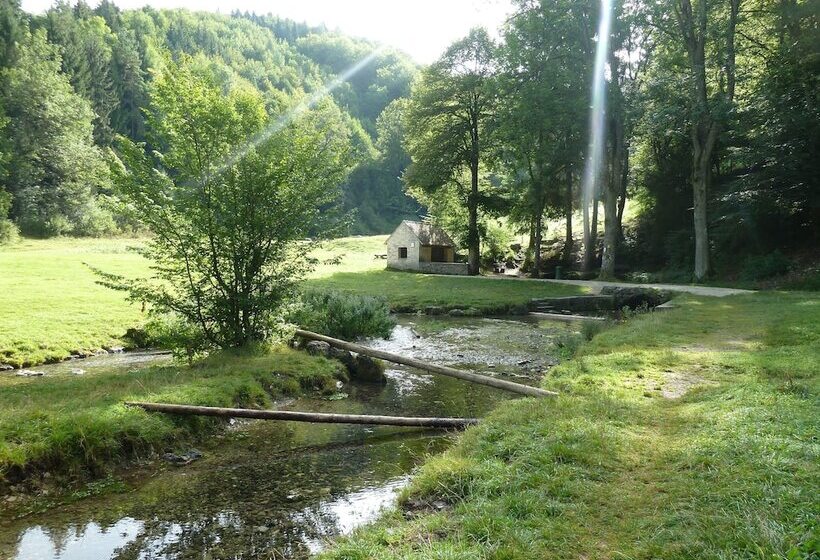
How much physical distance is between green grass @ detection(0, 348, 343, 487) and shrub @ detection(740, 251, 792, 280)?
23588 mm

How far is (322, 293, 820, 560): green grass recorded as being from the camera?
3.71m

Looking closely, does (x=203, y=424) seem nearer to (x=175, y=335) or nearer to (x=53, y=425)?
(x=53, y=425)

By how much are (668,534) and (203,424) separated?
6.92 meters

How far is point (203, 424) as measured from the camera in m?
8.37

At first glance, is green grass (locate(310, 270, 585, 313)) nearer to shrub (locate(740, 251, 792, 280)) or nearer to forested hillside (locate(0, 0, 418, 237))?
forested hillside (locate(0, 0, 418, 237))

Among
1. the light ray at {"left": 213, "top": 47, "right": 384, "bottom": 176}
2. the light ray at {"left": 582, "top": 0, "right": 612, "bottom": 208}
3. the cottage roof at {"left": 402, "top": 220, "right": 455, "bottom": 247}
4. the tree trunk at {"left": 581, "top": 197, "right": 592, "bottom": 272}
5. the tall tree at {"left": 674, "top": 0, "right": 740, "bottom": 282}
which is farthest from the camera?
the cottage roof at {"left": 402, "top": 220, "right": 455, "bottom": 247}

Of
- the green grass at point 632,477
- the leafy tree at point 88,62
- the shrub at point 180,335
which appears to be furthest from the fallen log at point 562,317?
the leafy tree at point 88,62

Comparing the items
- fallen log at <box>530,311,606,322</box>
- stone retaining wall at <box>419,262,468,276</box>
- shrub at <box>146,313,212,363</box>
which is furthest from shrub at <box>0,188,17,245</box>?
fallen log at <box>530,311,606,322</box>

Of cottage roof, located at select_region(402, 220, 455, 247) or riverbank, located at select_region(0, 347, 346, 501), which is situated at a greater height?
cottage roof, located at select_region(402, 220, 455, 247)

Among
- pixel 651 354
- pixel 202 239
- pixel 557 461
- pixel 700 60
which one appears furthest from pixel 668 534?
pixel 700 60

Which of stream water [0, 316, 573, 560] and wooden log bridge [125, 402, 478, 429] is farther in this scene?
wooden log bridge [125, 402, 478, 429]

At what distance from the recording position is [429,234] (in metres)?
52.8

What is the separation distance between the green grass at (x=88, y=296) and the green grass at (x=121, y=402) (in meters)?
2.78

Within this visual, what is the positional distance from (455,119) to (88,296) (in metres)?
33.3
